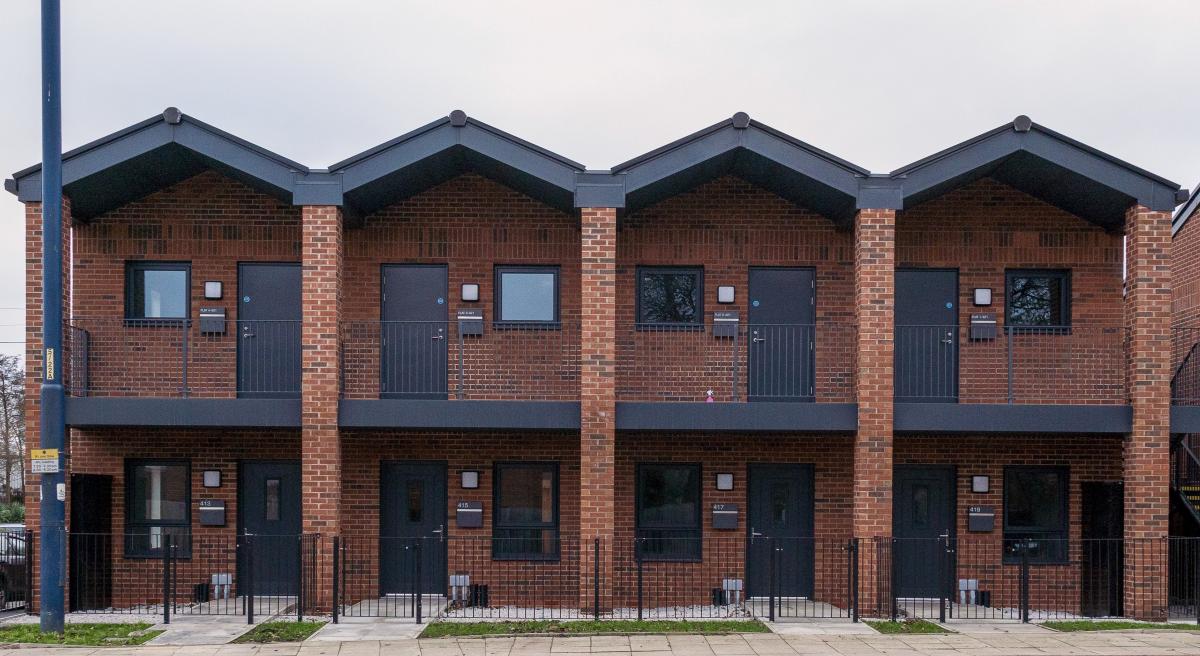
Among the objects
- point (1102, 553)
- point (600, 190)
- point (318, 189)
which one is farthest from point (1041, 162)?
point (318, 189)

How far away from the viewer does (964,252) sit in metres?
15.2

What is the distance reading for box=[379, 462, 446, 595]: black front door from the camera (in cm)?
1491

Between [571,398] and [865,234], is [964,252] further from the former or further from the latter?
[571,398]

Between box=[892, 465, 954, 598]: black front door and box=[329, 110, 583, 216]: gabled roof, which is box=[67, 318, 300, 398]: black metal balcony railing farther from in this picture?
box=[892, 465, 954, 598]: black front door

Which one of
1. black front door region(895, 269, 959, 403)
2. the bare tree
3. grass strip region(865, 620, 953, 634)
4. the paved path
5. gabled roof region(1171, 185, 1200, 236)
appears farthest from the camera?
the bare tree

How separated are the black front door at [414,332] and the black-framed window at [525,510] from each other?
170 cm

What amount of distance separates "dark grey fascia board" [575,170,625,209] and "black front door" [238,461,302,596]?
6.00 m

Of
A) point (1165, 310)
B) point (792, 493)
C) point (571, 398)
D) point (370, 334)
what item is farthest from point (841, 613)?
point (370, 334)

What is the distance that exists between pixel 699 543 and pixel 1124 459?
6.14m

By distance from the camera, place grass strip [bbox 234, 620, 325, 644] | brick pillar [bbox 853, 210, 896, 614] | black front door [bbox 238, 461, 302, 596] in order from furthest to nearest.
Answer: black front door [bbox 238, 461, 302, 596]
brick pillar [bbox 853, 210, 896, 614]
grass strip [bbox 234, 620, 325, 644]

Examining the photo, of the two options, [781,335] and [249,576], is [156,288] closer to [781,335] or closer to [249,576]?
[249,576]

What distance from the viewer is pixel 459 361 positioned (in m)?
14.8

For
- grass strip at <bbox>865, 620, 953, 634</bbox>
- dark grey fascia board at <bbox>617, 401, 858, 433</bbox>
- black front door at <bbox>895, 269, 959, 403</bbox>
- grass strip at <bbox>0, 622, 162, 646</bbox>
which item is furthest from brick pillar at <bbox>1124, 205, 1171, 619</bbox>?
grass strip at <bbox>0, 622, 162, 646</bbox>

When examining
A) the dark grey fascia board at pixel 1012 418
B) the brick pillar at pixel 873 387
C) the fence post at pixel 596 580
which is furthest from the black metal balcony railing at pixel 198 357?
the dark grey fascia board at pixel 1012 418
